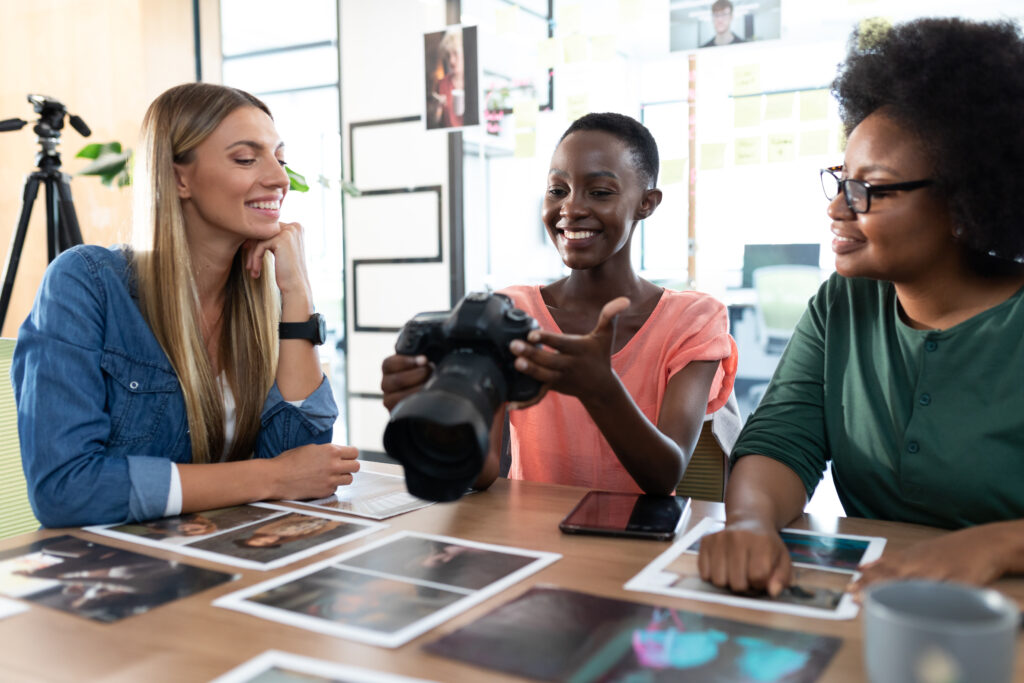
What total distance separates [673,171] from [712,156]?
0.44 feet

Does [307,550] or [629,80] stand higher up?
[629,80]

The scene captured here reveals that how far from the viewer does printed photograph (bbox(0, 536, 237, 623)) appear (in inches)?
30.2

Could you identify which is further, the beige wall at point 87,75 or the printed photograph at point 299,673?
the beige wall at point 87,75

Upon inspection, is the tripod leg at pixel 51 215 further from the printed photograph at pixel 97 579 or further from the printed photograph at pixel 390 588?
the printed photograph at pixel 390 588

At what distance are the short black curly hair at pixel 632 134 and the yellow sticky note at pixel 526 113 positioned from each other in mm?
1583

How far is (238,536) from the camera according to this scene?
0.96 meters

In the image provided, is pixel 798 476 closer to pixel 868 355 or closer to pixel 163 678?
pixel 868 355

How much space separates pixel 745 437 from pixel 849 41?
2.14 feet

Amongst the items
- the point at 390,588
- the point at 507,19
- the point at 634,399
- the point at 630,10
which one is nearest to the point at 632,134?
the point at 634,399

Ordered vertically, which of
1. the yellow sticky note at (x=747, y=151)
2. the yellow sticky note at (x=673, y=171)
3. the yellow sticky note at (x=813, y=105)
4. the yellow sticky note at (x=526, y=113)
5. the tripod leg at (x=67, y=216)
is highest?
the yellow sticky note at (x=526, y=113)

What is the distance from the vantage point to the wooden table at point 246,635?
2.08 feet

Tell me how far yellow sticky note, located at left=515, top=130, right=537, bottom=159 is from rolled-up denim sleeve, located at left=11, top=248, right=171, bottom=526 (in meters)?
2.12

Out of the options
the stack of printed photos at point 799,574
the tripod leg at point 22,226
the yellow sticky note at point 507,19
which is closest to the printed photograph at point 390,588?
the stack of printed photos at point 799,574

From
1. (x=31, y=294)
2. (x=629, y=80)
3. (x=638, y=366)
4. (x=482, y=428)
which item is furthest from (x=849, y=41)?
(x=31, y=294)
